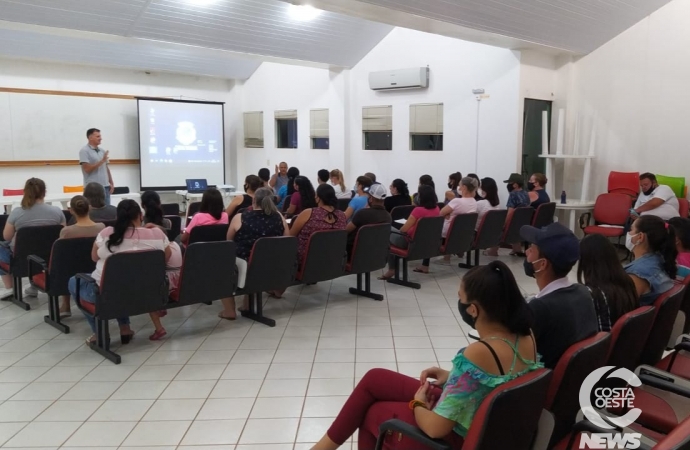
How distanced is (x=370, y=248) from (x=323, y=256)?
1.85 ft

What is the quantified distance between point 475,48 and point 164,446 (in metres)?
7.53

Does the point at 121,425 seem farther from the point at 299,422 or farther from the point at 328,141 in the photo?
the point at 328,141

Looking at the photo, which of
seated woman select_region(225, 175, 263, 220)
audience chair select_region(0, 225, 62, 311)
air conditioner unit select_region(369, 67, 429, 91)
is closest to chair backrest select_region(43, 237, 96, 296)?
audience chair select_region(0, 225, 62, 311)

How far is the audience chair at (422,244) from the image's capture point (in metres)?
5.64

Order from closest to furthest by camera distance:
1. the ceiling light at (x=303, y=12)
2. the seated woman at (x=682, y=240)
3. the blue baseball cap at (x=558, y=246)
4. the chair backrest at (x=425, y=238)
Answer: the blue baseball cap at (x=558, y=246) → the seated woman at (x=682, y=240) → the chair backrest at (x=425, y=238) → the ceiling light at (x=303, y=12)

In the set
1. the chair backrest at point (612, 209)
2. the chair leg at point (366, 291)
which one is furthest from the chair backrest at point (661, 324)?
the chair backrest at point (612, 209)

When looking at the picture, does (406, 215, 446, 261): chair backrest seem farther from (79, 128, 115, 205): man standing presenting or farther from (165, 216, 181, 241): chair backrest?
(79, 128, 115, 205): man standing presenting

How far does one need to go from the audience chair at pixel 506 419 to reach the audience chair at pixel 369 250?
331cm

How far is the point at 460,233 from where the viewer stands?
6.05 m

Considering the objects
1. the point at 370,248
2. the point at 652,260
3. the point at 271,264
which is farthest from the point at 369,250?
the point at 652,260

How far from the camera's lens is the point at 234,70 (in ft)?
38.9

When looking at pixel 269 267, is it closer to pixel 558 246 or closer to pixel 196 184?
pixel 558 246

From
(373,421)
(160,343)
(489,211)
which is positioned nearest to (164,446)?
(373,421)

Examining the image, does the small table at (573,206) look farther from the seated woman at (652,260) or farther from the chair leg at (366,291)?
the seated woman at (652,260)
